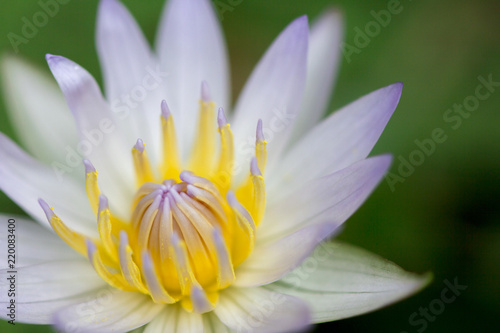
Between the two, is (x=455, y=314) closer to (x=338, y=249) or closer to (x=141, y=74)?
(x=338, y=249)

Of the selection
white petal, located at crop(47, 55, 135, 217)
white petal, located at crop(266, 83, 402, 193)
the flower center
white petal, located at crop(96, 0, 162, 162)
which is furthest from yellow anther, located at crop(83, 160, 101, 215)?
white petal, located at crop(266, 83, 402, 193)

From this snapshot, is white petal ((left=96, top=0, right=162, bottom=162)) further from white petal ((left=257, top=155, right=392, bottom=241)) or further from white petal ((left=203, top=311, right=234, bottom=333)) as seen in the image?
white petal ((left=203, top=311, right=234, bottom=333))

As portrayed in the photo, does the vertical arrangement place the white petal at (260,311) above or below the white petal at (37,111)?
below

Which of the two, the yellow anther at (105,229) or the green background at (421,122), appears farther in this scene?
the green background at (421,122)

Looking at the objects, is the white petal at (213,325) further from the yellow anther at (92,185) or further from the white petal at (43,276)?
the yellow anther at (92,185)

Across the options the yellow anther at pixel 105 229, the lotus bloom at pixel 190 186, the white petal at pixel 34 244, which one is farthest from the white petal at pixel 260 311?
the white petal at pixel 34 244

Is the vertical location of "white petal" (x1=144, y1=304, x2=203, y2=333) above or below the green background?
below

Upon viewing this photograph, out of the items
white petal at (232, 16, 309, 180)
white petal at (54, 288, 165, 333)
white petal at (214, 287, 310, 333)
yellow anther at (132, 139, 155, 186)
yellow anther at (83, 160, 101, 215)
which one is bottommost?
white petal at (214, 287, 310, 333)

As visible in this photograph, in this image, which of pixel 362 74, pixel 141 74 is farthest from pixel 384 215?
pixel 141 74
